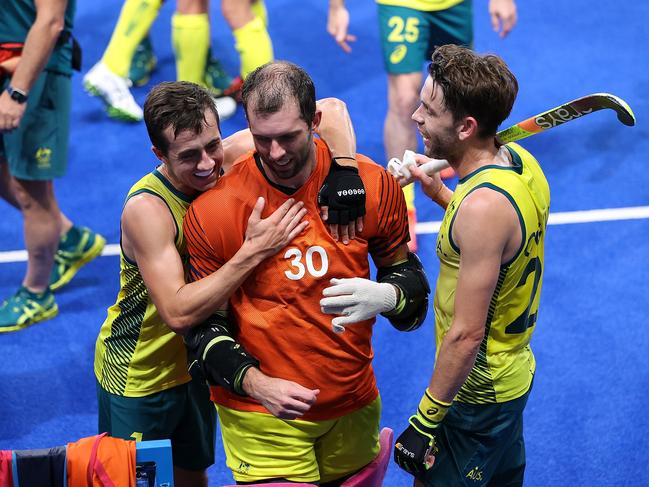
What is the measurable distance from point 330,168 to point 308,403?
75cm

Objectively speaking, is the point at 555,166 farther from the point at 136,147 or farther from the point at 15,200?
the point at 15,200

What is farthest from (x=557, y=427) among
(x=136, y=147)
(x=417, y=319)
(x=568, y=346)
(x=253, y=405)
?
(x=136, y=147)

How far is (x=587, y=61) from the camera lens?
8.02 m

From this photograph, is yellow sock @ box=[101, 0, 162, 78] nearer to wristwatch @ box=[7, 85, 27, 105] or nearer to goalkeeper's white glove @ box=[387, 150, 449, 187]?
wristwatch @ box=[7, 85, 27, 105]

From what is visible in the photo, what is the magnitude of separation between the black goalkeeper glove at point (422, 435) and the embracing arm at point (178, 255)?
0.70 m

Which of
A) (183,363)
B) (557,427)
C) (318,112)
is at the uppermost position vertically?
(318,112)

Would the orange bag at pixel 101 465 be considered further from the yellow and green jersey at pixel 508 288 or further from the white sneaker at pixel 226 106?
the white sneaker at pixel 226 106

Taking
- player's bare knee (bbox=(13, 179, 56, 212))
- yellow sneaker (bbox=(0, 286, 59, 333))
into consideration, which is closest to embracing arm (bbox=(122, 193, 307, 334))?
player's bare knee (bbox=(13, 179, 56, 212))

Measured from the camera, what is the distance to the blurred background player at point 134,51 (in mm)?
7160

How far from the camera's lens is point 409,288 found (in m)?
3.32

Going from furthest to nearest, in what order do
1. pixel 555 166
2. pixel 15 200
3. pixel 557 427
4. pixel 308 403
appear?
pixel 555 166 < pixel 15 200 < pixel 557 427 < pixel 308 403

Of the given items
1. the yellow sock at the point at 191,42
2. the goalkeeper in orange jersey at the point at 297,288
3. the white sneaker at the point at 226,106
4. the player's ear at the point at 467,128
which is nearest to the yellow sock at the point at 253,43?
the yellow sock at the point at 191,42

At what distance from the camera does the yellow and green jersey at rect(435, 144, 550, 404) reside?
10.4 ft

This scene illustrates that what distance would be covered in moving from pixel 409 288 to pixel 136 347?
3.30 feet
